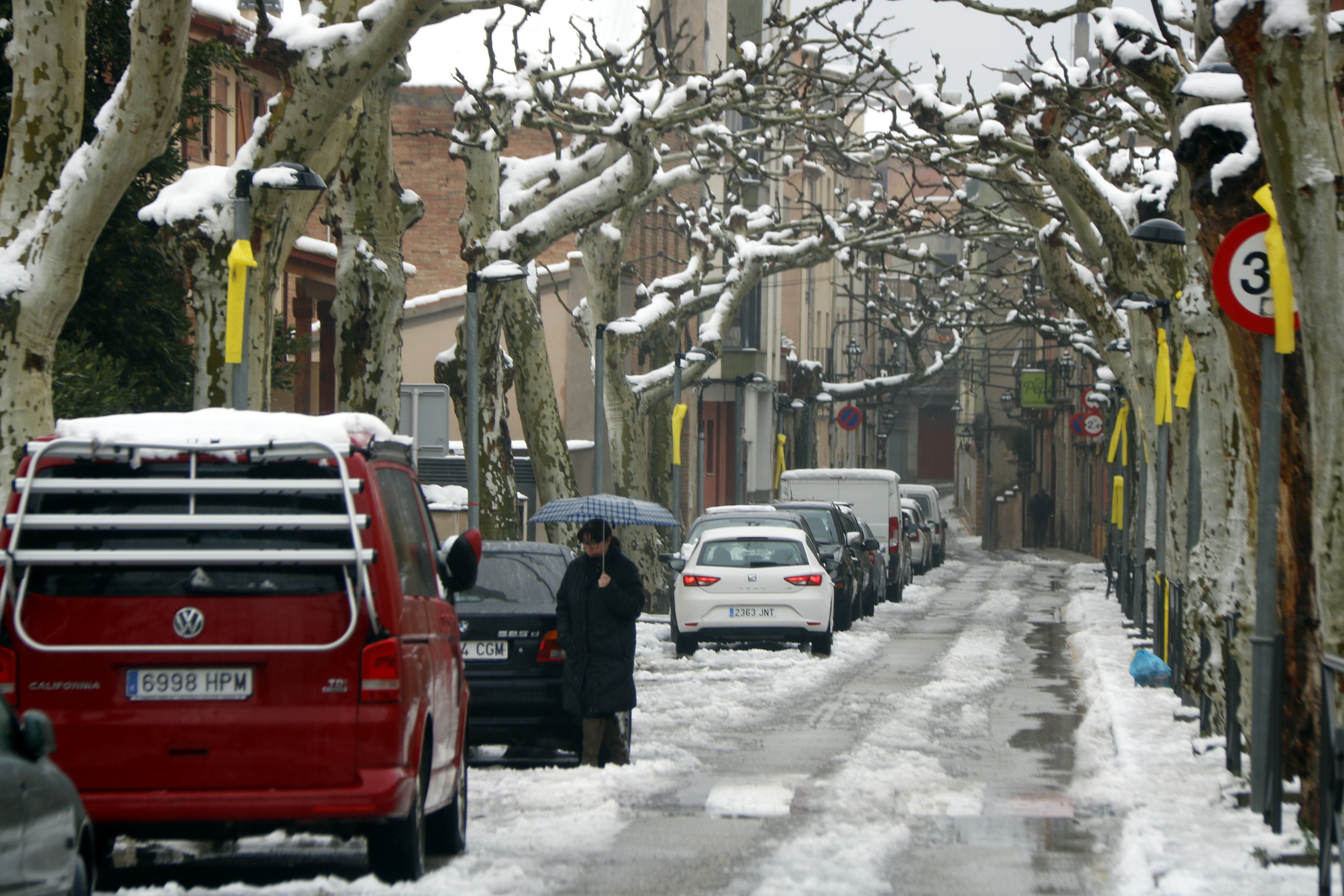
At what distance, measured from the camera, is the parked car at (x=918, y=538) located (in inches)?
1797

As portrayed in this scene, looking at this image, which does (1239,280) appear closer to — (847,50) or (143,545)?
(143,545)

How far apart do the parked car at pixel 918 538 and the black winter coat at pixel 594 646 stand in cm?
3218

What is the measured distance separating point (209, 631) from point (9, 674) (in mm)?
743

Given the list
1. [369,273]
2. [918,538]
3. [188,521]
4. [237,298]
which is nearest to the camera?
[188,521]

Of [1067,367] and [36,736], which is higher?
[1067,367]

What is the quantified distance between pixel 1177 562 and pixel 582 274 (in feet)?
74.8

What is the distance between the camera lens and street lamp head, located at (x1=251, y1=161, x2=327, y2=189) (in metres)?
13.3

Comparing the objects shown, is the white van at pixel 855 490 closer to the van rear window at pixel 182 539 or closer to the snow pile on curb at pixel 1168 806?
the snow pile on curb at pixel 1168 806

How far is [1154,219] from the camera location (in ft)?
52.9

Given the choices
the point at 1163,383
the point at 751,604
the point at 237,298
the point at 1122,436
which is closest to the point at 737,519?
the point at 751,604

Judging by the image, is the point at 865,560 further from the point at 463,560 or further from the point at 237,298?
the point at 463,560

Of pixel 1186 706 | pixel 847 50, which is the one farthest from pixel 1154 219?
pixel 847 50

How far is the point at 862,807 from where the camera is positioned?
10.3 meters

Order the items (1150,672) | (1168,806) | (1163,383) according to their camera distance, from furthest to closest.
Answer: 1. (1163,383)
2. (1150,672)
3. (1168,806)
